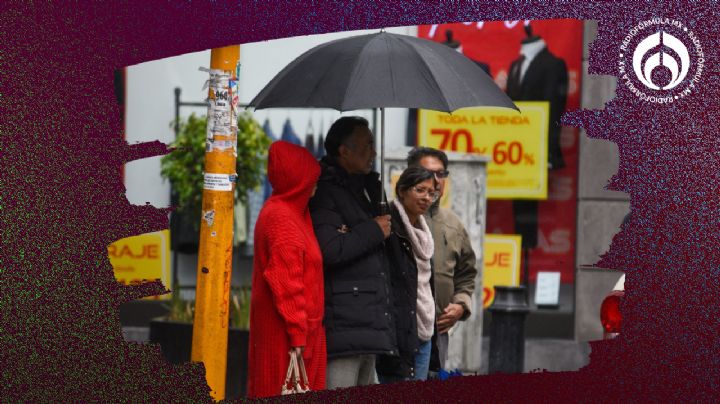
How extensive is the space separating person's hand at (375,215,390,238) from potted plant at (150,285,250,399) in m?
3.16

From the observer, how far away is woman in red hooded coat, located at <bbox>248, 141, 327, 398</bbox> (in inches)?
207

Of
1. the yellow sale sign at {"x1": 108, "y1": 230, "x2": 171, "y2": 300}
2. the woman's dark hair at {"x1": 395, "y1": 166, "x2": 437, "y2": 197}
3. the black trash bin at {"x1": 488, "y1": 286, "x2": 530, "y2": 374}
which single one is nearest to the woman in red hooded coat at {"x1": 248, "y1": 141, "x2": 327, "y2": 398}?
the woman's dark hair at {"x1": 395, "y1": 166, "x2": 437, "y2": 197}

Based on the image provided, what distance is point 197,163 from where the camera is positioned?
10172 millimetres

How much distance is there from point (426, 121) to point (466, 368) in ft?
9.01

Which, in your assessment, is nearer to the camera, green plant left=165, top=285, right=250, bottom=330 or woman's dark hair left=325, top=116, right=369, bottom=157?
woman's dark hair left=325, top=116, right=369, bottom=157

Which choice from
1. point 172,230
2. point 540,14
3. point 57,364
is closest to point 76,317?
point 57,364

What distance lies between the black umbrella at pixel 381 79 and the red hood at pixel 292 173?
319mm

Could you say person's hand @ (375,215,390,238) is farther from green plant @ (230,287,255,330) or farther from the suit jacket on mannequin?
the suit jacket on mannequin

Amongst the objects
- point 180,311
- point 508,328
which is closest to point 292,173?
point 508,328

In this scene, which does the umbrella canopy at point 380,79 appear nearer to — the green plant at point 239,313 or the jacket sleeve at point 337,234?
the jacket sleeve at point 337,234

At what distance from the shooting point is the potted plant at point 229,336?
8.69m

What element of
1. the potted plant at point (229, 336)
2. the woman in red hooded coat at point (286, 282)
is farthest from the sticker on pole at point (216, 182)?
the potted plant at point (229, 336)

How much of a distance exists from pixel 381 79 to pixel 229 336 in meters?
3.46

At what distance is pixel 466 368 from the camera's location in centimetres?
966
